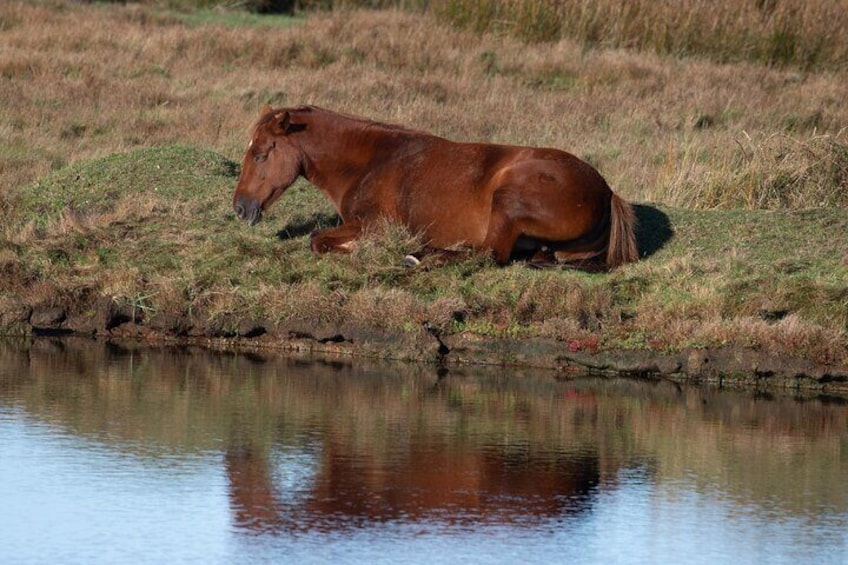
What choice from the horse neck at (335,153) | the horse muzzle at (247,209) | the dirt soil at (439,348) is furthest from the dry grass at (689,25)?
the dirt soil at (439,348)

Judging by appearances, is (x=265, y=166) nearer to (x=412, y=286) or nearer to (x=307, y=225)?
(x=307, y=225)

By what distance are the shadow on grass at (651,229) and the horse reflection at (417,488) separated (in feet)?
14.4

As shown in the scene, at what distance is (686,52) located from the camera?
23.9 m

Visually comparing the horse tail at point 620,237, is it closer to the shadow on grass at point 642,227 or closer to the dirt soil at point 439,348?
the shadow on grass at point 642,227

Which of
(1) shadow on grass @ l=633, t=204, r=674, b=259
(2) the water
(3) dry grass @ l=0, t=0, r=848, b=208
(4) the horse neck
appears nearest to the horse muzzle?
(4) the horse neck

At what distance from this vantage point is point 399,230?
37.3 ft

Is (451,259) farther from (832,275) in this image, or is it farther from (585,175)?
(832,275)

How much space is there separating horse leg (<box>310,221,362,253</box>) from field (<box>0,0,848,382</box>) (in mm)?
178

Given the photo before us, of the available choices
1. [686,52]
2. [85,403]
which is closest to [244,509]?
[85,403]

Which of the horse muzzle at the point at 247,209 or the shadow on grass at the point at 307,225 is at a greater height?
the horse muzzle at the point at 247,209

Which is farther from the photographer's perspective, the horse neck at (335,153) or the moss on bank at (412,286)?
the horse neck at (335,153)

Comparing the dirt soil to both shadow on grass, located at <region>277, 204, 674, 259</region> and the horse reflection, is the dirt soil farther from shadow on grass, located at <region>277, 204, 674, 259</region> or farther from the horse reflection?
the horse reflection

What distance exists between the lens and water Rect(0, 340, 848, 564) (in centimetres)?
632

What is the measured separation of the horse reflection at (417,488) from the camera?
6.65 m
